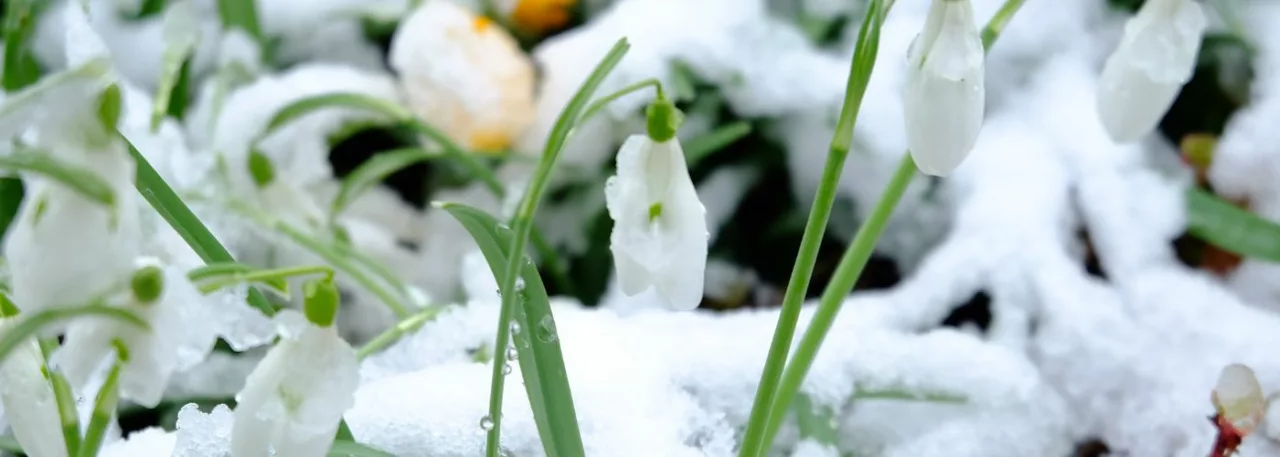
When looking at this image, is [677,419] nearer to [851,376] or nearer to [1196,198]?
[851,376]

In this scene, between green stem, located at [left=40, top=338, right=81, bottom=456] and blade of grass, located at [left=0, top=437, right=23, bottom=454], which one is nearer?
green stem, located at [left=40, top=338, right=81, bottom=456]

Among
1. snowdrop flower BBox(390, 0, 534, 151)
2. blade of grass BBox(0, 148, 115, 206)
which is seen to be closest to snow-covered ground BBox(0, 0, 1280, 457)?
snowdrop flower BBox(390, 0, 534, 151)

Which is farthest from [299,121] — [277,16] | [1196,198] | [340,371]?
[1196,198]

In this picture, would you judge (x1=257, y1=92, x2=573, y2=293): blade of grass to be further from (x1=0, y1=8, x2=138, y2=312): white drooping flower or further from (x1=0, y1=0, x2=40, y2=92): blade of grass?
(x1=0, y1=8, x2=138, y2=312): white drooping flower

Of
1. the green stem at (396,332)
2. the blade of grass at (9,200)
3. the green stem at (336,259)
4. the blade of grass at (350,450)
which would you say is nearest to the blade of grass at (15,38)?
the blade of grass at (9,200)

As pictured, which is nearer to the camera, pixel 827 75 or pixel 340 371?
pixel 340 371

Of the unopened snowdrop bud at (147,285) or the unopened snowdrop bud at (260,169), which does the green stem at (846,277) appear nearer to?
the unopened snowdrop bud at (147,285)
